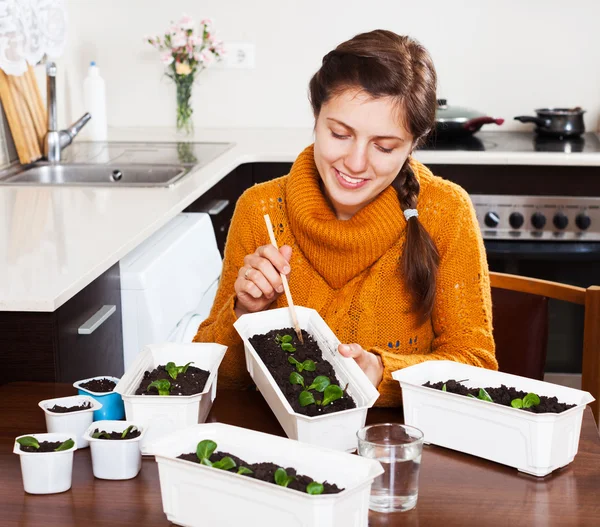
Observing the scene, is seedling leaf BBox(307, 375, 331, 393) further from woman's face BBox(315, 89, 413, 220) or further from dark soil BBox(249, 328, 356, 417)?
woman's face BBox(315, 89, 413, 220)

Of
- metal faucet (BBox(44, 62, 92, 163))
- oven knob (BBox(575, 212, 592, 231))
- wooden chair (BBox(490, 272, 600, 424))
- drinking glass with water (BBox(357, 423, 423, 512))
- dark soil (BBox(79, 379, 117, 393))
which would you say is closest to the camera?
drinking glass with water (BBox(357, 423, 423, 512))

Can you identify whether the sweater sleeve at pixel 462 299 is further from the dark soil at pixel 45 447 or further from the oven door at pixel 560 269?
the oven door at pixel 560 269

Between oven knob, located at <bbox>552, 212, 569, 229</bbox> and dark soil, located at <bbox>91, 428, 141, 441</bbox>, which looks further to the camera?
oven knob, located at <bbox>552, 212, 569, 229</bbox>

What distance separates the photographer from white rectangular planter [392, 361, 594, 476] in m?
1.00

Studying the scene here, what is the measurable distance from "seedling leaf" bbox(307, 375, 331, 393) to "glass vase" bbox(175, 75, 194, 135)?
2.41 metres

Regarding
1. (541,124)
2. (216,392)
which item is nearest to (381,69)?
(216,392)

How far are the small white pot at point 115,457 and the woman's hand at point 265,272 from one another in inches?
16.1

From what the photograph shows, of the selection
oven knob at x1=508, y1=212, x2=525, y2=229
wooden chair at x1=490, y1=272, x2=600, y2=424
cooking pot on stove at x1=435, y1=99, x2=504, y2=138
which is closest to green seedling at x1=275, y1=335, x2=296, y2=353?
wooden chair at x1=490, y1=272, x2=600, y2=424

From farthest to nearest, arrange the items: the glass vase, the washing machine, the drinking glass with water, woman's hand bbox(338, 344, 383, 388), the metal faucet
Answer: the glass vase < the metal faucet < the washing machine < woman's hand bbox(338, 344, 383, 388) < the drinking glass with water

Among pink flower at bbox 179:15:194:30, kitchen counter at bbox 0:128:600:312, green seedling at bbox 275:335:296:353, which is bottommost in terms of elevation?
green seedling at bbox 275:335:296:353

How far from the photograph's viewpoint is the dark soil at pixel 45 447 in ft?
3.21

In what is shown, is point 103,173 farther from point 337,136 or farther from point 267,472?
point 267,472

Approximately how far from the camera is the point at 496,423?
104 cm

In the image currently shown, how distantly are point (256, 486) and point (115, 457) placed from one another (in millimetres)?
220
